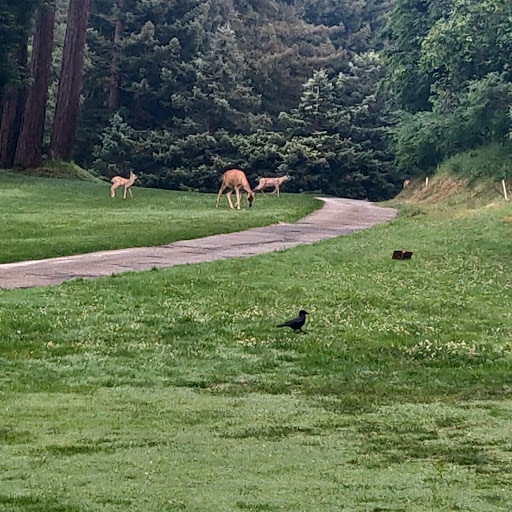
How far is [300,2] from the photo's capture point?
238 ft

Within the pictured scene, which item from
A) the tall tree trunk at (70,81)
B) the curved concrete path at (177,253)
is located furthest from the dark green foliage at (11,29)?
the curved concrete path at (177,253)

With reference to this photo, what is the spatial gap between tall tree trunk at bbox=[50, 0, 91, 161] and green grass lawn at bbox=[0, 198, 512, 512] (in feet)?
83.4

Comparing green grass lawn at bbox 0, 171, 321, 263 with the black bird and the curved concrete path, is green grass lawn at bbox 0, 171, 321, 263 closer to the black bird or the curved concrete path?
the curved concrete path

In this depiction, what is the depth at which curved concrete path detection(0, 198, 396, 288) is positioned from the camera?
14.1 metres

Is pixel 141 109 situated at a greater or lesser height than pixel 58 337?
greater

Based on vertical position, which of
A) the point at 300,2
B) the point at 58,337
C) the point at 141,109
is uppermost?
the point at 300,2

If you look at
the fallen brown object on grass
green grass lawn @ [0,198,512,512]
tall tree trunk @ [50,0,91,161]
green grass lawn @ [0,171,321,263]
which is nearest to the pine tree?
tall tree trunk @ [50,0,91,161]

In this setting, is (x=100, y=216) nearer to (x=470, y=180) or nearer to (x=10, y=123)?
→ (x=10, y=123)

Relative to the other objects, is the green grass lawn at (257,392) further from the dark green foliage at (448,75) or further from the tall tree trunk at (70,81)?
the tall tree trunk at (70,81)

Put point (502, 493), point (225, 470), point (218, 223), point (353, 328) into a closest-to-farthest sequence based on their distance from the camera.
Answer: point (502, 493) → point (225, 470) → point (353, 328) → point (218, 223)

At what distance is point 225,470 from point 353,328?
16.9 ft

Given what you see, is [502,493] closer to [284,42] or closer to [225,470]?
[225,470]

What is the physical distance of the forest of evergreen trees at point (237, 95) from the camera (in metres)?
36.1

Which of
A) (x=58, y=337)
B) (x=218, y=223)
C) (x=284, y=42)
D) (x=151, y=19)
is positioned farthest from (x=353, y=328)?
(x=284, y=42)
